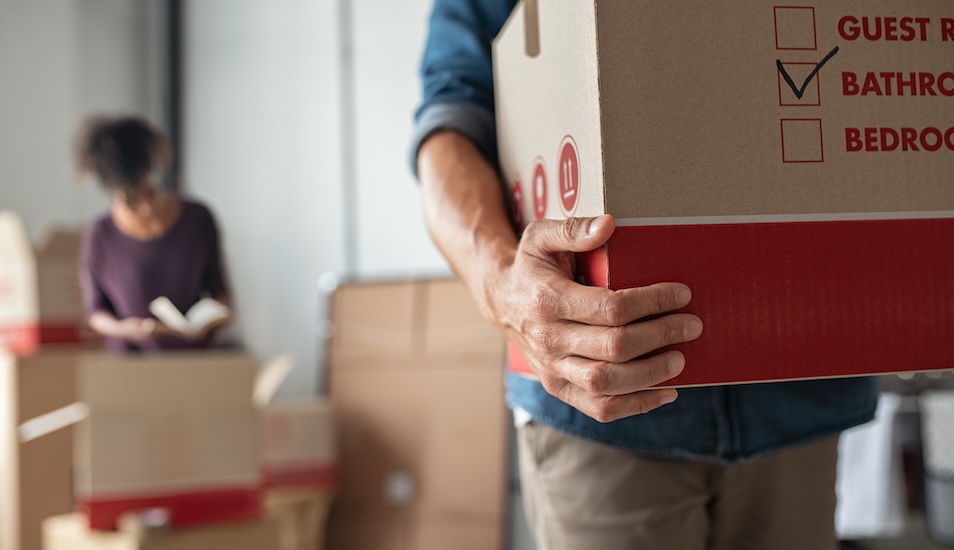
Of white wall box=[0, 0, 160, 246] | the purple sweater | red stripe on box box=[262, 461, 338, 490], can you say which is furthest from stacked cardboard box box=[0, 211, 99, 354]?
red stripe on box box=[262, 461, 338, 490]

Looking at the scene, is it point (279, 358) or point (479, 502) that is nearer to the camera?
point (479, 502)

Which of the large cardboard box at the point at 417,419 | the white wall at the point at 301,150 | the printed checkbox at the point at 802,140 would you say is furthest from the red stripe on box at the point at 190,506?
the printed checkbox at the point at 802,140

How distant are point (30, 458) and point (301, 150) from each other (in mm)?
1604

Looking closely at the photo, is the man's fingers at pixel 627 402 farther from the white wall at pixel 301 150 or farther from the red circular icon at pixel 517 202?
the white wall at pixel 301 150

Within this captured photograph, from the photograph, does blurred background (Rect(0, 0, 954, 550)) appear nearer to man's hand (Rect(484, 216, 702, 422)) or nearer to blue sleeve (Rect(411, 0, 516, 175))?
blue sleeve (Rect(411, 0, 516, 175))

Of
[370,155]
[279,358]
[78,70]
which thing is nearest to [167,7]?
[78,70]

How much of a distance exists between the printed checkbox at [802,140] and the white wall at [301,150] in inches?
94.4

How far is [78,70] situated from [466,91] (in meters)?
3.30

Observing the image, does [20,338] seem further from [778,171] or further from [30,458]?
[778,171]

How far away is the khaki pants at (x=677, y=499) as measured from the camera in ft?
2.52

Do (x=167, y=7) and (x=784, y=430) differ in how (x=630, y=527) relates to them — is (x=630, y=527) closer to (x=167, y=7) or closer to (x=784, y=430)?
(x=784, y=430)

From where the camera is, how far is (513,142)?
2.58 ft

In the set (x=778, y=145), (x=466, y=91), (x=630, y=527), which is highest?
(x=466, y=91)

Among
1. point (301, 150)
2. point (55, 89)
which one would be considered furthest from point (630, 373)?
point (55, 89)
